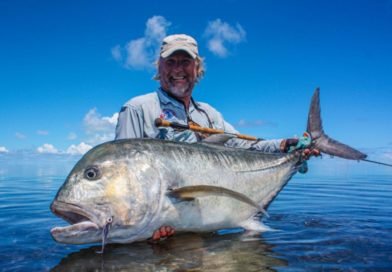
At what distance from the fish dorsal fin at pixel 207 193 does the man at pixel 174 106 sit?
1.74 m

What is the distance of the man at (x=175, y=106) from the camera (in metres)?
5.77

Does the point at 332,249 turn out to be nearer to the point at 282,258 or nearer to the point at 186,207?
the point at 282,258

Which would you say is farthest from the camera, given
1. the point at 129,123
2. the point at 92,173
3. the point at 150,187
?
the point at 129,123

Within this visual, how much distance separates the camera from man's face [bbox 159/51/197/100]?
637cm

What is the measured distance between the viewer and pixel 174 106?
627 cm

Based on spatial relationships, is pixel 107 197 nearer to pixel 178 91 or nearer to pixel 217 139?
pixel 217 139

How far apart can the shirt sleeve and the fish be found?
4.04 feet

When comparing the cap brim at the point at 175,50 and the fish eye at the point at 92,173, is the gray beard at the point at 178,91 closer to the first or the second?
the cap brim at the point at 175,50

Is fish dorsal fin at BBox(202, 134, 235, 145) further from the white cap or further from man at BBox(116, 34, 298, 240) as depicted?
the white cap

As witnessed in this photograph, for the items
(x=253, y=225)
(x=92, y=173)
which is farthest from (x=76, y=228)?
(x=253, y=225)

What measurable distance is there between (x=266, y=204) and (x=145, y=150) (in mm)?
2052

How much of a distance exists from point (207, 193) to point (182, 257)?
719 millimetres

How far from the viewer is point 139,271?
3.68 m

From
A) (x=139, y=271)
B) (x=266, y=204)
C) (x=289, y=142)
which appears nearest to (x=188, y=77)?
(x=289, y=142)
